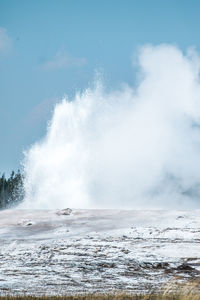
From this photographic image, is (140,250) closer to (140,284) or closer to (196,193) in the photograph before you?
(140,284)

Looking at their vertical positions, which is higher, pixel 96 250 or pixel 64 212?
pixel 64 212

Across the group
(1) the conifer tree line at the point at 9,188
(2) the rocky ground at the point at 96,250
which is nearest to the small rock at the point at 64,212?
(2) the rocky ground at the point at 96,250

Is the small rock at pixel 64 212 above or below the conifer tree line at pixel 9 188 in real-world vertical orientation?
below

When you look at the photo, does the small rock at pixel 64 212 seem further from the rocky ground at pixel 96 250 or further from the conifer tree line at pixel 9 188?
the conifer tree line at pixel 9 188

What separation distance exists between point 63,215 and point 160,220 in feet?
21.8

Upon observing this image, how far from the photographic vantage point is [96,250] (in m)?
20.8

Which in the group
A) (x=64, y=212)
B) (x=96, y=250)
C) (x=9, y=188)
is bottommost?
(x=96, y=250)

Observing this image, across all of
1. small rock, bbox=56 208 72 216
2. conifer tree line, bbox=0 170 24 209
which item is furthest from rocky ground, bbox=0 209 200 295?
conifer tree line, bbox=0 170 24 209

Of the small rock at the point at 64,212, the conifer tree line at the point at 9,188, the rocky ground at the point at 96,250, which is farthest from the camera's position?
the conifer tree line at the point at 9,188

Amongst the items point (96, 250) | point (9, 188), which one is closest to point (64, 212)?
point (96, 250)

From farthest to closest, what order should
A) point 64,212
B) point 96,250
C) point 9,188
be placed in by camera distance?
point 9,188
point 64,212
point 96,250

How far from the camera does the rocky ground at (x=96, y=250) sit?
14.8 metres

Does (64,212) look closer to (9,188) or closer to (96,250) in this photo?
(96,250)

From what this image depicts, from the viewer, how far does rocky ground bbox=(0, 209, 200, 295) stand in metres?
14.8
